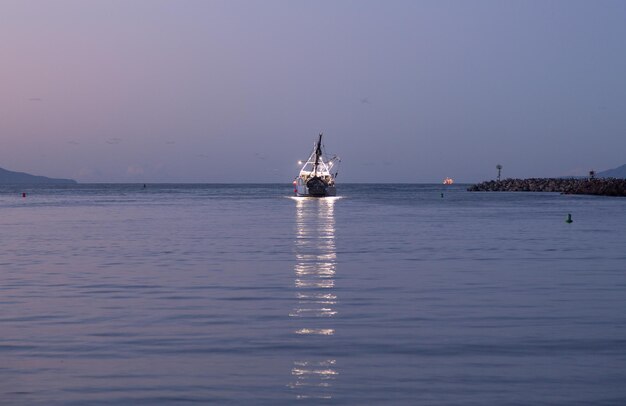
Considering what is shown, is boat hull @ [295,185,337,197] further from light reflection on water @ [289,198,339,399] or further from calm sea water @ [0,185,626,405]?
calm sea water @ [0,185,626,405]

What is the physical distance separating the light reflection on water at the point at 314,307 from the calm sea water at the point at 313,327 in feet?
0.20

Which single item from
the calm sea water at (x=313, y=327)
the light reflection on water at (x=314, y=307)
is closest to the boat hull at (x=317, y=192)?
the light reflection on water at (x=314, y=307)

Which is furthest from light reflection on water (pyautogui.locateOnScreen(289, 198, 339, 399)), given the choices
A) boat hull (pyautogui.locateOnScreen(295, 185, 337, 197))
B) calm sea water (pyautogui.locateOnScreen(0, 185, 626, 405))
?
boat hull (pyautogui.locateOnScreen(295, 185, 337, 197))

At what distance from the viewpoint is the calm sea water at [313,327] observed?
1177 cm

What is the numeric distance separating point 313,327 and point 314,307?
288 cm

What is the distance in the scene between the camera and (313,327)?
1681 cm

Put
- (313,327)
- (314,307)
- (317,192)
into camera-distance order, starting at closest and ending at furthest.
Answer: (313,327) → (314,307) → (317,192)

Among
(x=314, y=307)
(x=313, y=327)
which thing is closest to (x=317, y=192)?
(x=314, y=307)

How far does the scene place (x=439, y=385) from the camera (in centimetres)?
1198

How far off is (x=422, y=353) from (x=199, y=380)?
379 centimetres

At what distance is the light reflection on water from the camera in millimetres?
12070

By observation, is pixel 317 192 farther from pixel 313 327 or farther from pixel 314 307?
pixel 313 327

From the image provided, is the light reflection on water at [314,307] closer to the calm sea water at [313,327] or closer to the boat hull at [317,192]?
the calm sea water at [313,327]

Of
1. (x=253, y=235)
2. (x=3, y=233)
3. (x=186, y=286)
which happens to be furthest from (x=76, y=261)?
(x=3, y=233)
